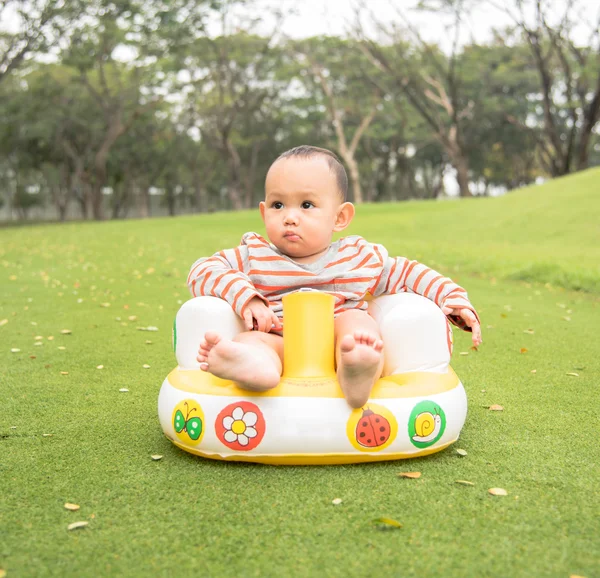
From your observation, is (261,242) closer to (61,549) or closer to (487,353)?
(61,549)

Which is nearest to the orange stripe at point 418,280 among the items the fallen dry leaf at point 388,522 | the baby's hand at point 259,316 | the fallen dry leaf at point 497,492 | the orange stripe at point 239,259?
the baby's hand at point 259,316

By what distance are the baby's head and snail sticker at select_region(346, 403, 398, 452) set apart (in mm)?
795

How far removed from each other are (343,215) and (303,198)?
0.27 meters

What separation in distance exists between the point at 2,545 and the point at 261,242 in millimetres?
1670

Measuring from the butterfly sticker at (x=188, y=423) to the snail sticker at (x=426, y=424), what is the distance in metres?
0.79

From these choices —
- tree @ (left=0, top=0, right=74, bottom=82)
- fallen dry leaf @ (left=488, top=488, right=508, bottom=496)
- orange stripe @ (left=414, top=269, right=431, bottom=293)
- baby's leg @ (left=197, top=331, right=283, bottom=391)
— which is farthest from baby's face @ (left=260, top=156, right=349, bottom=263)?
tree @ (left=0, top=0, right=74, bottom=82)

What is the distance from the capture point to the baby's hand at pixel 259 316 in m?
2.78

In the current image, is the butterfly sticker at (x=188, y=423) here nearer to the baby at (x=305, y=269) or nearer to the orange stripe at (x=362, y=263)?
the baby at (x=305, y=269)

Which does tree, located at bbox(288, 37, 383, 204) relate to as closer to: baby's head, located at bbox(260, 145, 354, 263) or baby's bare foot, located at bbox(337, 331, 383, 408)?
baby's head, located at bbox(260, 145, 354, 263)

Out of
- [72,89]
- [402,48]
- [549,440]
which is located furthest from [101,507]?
[72,89]

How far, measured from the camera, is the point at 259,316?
280cm

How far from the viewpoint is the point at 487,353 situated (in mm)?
4711

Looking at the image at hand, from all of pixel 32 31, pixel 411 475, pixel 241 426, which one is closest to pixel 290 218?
pixel 241 426

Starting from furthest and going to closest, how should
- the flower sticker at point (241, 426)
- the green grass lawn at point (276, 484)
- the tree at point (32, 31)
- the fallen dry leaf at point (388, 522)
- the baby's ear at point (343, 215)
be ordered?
the tree at point (32, 31) < the baby's ear at point (343, 215) < the flower sticker at point (241, 426) < the fallen dry leaf at point (388, 522) < the green grass lawn at point (276, 484)
